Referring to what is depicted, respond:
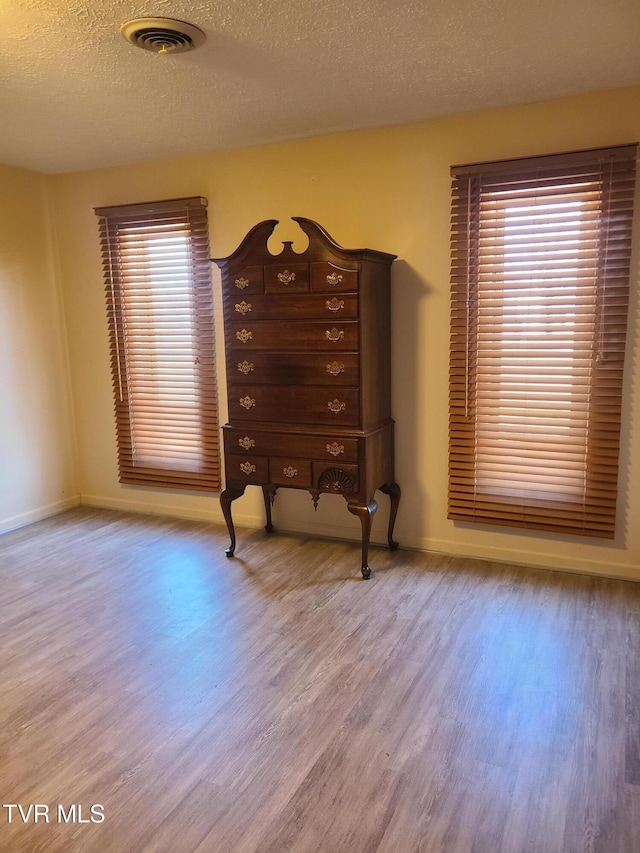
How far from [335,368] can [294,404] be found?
0.97ft

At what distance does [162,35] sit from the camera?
212cm

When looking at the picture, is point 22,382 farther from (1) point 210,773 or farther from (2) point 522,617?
(2) point 522,617

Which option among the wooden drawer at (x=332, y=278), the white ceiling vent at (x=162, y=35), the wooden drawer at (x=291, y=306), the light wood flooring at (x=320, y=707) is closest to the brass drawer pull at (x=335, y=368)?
Answer: the wooden drawer at (x=291, y=306)

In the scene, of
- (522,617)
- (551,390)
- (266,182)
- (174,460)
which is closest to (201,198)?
(266,182)

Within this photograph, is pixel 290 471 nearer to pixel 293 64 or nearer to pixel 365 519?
pixel 365 519

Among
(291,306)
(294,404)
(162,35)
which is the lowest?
(294,404)

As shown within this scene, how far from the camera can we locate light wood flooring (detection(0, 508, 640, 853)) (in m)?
1.65

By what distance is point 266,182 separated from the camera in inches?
141


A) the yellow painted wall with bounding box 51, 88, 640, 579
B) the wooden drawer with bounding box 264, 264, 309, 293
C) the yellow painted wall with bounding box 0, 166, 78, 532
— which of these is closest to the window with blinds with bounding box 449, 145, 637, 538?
the yellow painted wall with bounding box 51, 88, 640, 579

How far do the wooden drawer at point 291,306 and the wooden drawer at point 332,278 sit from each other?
0.11ft

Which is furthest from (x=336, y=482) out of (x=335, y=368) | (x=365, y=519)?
(x=335, y=368)

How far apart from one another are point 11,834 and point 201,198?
3.20 metres

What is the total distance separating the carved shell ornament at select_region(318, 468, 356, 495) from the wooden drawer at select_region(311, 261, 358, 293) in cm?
89

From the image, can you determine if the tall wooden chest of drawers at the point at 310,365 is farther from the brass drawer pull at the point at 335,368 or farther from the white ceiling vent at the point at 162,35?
the white ceiling vent at the point at 162,35
